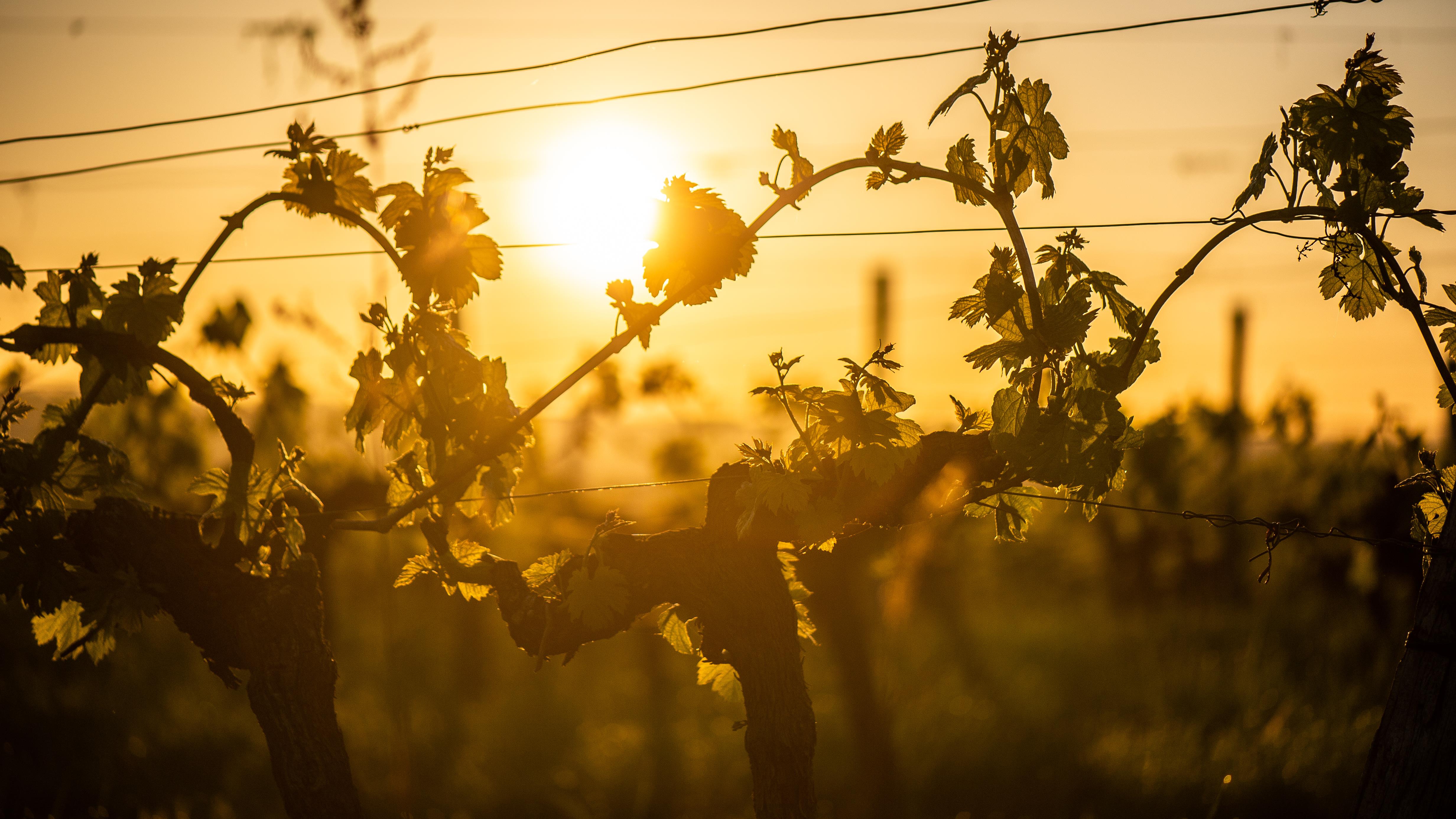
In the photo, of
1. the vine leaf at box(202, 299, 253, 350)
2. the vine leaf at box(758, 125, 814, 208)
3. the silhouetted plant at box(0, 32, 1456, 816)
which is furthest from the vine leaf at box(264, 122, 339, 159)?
the vine leaf at box(202, 299, 253, 350)

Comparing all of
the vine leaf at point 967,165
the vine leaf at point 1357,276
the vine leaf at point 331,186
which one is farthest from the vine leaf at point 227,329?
the vine leaf at point 1357,276

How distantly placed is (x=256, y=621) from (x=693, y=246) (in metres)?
2.31

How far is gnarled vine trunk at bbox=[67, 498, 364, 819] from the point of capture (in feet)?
11.5

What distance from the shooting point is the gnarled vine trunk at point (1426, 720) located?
9.68 feet

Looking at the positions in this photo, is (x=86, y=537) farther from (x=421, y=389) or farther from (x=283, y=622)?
(x=421, y=389)

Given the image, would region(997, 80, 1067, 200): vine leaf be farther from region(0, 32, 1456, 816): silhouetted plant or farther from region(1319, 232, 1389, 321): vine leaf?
region(1319, 232, 1389, 321): vine leaf

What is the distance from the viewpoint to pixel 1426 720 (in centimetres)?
299

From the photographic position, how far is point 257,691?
351 centimetres

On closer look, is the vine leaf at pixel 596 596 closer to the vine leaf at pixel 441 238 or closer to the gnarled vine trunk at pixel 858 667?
the vine leaf at pixel 441 238

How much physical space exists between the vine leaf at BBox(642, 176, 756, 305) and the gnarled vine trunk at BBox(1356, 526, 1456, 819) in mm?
2526

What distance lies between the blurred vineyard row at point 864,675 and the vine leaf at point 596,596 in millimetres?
2152

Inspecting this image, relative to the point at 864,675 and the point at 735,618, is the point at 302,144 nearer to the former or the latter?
the point at 735,618

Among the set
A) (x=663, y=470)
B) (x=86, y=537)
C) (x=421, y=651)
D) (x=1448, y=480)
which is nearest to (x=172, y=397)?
(x=421, y=651)

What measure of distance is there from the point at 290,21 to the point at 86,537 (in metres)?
3.74
